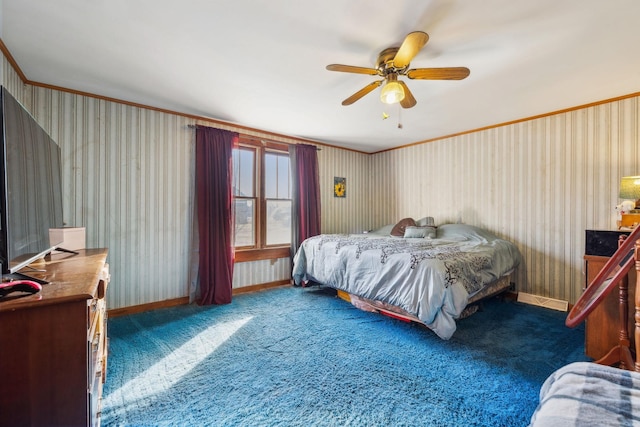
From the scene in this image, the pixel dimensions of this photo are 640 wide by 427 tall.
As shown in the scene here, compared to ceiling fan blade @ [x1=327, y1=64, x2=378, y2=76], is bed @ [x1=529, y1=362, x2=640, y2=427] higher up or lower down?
lower down

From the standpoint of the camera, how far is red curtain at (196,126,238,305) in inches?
137

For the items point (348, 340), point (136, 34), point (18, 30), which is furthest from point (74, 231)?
point (348, 340)

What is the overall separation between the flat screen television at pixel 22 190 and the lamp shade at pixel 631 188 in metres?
4.30

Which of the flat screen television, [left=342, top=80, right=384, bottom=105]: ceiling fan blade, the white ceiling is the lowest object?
the flat screen television

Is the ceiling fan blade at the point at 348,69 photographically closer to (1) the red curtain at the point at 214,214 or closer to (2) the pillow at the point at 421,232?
(1) the red curtain at the point at 214,214

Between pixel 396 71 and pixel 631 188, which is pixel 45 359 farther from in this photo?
pixel 631 188

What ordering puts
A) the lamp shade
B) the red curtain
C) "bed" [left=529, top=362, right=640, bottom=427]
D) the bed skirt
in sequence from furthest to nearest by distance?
1. the red curtain
2. the bed skirt
3. the lamp shade
4. "bed" [left=529, top=362, right=640, bottom=427]

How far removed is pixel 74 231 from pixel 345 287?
2581 millimetres

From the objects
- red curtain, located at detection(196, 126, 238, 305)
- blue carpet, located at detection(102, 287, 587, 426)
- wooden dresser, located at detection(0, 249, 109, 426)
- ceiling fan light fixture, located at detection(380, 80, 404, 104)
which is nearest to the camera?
wooden dresser, located at detection(0, 249, 109, 426)

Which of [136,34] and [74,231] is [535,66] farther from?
[74,231]

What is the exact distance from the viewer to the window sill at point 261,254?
397 centimetres

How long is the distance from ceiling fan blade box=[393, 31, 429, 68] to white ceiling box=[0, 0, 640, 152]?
0.60 feet

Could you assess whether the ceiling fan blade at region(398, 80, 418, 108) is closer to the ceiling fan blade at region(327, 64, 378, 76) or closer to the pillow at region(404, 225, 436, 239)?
the ceiling fan blade at region(327, 64, 378, 76)

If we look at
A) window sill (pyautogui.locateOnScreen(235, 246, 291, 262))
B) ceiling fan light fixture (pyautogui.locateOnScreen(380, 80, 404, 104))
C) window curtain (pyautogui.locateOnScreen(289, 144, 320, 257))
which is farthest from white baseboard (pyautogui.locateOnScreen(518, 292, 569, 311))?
window sill (pyautogui.locateOnScreen(235, 246, 291, 262))
